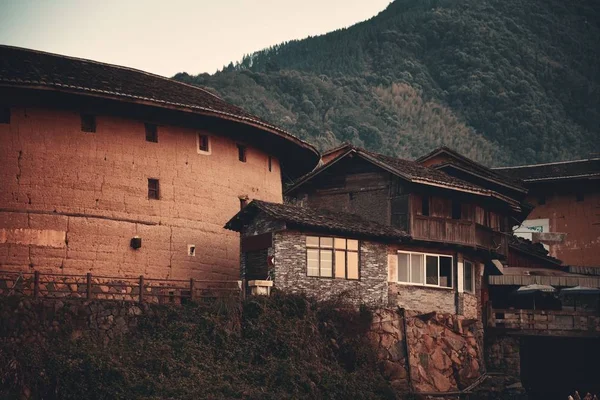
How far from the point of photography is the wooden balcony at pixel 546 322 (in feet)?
184

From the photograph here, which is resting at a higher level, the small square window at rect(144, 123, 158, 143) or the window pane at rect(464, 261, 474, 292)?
the small square window at rect(144, 123, 158, 143)

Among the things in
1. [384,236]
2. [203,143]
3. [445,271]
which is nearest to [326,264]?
[384,236]

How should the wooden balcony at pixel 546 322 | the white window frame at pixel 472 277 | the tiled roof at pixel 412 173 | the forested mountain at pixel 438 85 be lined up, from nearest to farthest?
the tiled roof at pixel 412 173, the white window frame at pixel 472 277, the wooden balcony at pixel 546 322, the forested mountain at pixel 438 85

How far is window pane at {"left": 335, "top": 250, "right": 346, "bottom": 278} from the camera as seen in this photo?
47.6 metres

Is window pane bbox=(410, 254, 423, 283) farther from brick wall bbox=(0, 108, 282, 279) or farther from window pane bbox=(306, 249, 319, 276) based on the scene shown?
brick wall bbox=(0, 108, 282, 279)

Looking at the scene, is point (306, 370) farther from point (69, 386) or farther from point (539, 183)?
point (539, 183)

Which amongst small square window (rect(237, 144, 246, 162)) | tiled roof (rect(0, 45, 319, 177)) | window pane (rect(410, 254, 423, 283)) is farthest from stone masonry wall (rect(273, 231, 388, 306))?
small square window (rect(237, 144, 246, 162))

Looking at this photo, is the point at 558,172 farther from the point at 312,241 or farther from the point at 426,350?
the point at 312,241

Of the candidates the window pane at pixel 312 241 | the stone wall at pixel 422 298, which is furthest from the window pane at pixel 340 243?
the stone wall at pixel 422 298

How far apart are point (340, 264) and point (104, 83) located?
11456mm

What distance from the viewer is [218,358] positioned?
41469 millimetres

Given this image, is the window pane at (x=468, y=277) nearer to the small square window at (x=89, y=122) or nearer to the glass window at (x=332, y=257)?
the glass window at (x=332, y=257)

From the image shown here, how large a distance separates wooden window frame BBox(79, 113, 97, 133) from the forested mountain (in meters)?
85.6

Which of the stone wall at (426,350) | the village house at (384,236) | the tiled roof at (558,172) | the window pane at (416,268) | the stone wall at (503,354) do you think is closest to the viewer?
the village house at (384,236)
